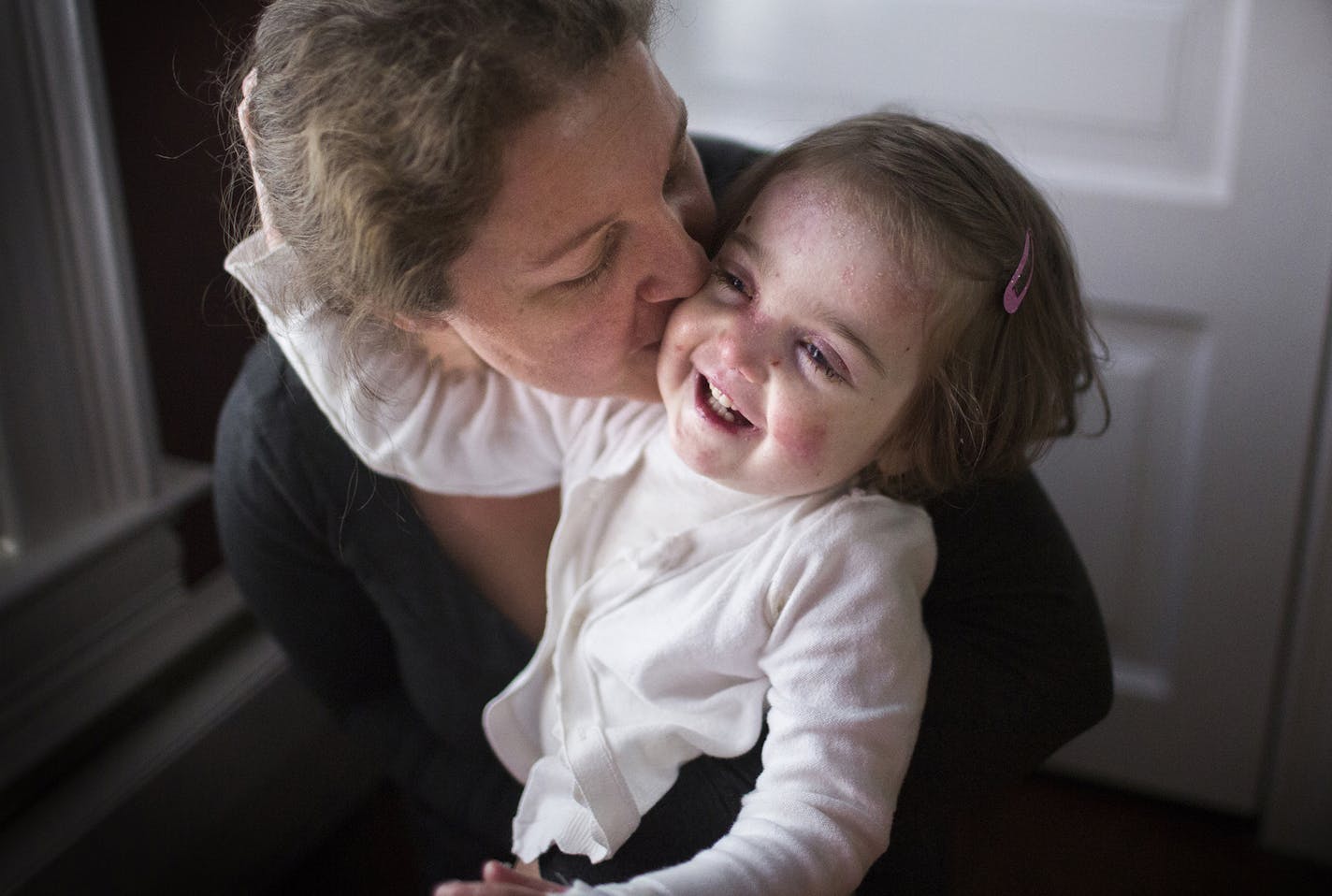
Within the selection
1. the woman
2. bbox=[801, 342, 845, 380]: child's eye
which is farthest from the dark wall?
bbox=[801, 342, 845, 380]: child's eye

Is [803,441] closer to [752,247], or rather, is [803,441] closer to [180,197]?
[752,247]

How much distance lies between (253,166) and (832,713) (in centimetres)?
55

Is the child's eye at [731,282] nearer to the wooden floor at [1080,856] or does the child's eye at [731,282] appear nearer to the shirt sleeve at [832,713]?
the shirt sleeve at [832,713]

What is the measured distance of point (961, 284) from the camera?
877mm

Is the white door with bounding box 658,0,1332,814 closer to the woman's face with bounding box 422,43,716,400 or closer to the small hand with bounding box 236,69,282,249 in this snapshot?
the woman's face with bounding box 422,43,716,400

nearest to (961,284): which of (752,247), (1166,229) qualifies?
(752,247)

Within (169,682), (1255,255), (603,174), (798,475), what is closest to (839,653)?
(798,475)

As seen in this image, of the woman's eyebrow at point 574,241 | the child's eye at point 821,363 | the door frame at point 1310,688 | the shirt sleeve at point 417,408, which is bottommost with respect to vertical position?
the door frame at point 1310,688

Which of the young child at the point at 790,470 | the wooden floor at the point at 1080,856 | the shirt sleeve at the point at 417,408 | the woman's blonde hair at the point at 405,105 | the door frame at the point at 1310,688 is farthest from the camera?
the wooden floor at the point at 1080,856

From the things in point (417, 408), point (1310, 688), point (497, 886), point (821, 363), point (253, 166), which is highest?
point (253, 166)

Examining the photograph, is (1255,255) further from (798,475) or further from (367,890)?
(367,890)

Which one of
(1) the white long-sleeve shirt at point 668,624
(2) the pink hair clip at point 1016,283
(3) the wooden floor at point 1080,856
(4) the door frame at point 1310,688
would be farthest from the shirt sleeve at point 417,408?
(4) the door frame at point 1310,688

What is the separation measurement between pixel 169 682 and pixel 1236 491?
4.48 feet

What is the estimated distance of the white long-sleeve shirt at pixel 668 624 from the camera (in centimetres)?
83
